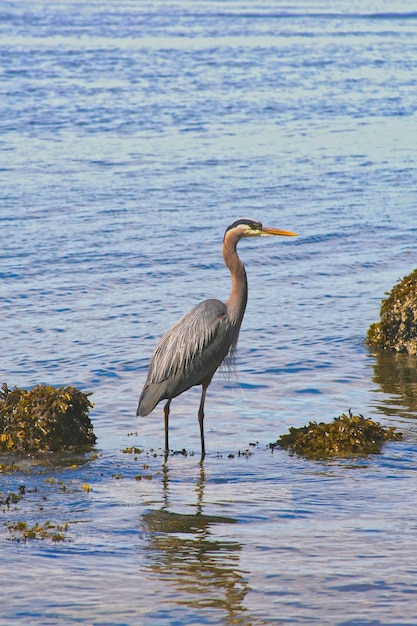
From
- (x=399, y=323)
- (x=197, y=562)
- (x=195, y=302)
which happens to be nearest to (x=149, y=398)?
(x=197, y=562)

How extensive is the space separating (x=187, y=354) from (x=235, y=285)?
0.86m

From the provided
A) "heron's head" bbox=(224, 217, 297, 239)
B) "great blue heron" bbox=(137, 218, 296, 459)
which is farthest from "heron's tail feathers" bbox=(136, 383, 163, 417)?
"heron's head" bbox=(224, 217, 297, 239)

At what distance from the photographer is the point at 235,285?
1004 cm

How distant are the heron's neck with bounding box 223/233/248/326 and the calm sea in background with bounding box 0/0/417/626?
1226 mm

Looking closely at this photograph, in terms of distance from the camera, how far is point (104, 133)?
27828mm

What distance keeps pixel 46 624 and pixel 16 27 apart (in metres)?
48.6

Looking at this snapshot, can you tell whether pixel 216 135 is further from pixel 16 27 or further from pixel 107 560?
pixel 16 27

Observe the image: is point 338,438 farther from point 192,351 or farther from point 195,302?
point 195,302

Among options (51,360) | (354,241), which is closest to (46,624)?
(51,360)

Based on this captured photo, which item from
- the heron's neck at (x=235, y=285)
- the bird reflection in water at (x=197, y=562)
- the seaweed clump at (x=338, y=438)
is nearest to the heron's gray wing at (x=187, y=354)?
the heron's neck at (x=235, y=285)

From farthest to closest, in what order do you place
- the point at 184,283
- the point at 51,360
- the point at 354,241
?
1. the point at 354,241
2. the point at 184,283
3. the point at 51,360

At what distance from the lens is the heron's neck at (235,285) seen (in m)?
9.98

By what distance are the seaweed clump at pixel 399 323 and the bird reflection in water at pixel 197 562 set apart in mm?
5277

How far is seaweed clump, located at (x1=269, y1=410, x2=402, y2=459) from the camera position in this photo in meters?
9.36
